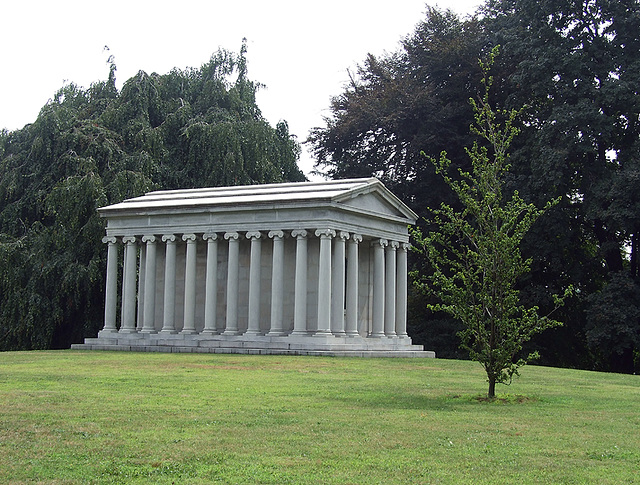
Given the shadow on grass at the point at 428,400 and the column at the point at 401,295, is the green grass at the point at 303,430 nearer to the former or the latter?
the shadow on grass at the point at 428,400

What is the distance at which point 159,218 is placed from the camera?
42.5 meters

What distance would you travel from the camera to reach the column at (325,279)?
38188mm

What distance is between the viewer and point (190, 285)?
41719 mm

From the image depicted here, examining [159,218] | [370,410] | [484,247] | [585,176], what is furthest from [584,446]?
[585,176]

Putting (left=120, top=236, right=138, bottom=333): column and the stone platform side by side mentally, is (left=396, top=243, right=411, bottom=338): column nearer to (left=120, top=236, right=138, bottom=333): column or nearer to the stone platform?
the stone platform

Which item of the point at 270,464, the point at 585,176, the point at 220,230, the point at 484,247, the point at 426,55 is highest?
the point at 426,55

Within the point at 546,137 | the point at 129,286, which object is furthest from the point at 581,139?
the point at 129,286

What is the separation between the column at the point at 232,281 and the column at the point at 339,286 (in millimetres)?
4660

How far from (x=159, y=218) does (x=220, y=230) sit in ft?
11.8

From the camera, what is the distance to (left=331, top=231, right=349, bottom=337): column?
128ft

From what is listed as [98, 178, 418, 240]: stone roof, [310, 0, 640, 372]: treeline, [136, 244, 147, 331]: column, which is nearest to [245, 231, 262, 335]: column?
[98, 178, 418, 240]: stone roof

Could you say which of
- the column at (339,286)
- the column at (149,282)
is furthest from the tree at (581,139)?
the column at (149,282)

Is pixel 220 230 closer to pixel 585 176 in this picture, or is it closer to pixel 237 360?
pixel 237 360

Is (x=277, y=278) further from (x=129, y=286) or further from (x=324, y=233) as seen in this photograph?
(x=129, y=286)
